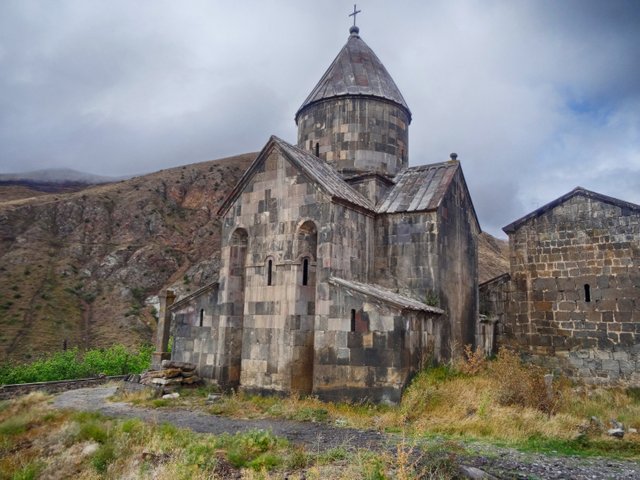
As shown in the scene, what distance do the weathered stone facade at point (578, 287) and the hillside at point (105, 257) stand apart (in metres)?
22.5

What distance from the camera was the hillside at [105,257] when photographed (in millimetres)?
31594

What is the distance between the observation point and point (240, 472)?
5746 mm

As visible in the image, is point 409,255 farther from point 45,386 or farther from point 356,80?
point 45,386

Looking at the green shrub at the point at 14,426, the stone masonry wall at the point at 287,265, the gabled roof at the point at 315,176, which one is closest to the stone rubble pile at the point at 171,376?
the stone masonry wall at the point at 287,265

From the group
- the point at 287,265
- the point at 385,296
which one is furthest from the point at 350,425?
the point at 287,265

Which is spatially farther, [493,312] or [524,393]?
[493,312]

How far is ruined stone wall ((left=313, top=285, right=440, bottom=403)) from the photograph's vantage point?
9117mm

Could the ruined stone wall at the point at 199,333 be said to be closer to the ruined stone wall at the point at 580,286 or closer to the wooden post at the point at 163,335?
the wooden post at the point at 163,335

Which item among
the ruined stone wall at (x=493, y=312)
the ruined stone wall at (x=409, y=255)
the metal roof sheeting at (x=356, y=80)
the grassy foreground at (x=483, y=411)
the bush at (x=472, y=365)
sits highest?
the metal roof sheeting at (x=356, y=80)

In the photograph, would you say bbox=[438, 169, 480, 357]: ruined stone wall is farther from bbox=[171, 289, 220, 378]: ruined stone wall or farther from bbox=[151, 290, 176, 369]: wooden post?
bbox=[151, 290, 176, 369]: wooden post

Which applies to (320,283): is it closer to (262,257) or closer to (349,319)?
(349,319)

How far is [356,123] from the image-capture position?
1401 centimetres

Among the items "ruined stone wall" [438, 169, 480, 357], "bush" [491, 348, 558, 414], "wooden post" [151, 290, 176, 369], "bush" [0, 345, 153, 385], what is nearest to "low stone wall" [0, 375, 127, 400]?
"bush" [0, 345, 153, 385]

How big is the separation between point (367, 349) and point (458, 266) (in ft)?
14.4
